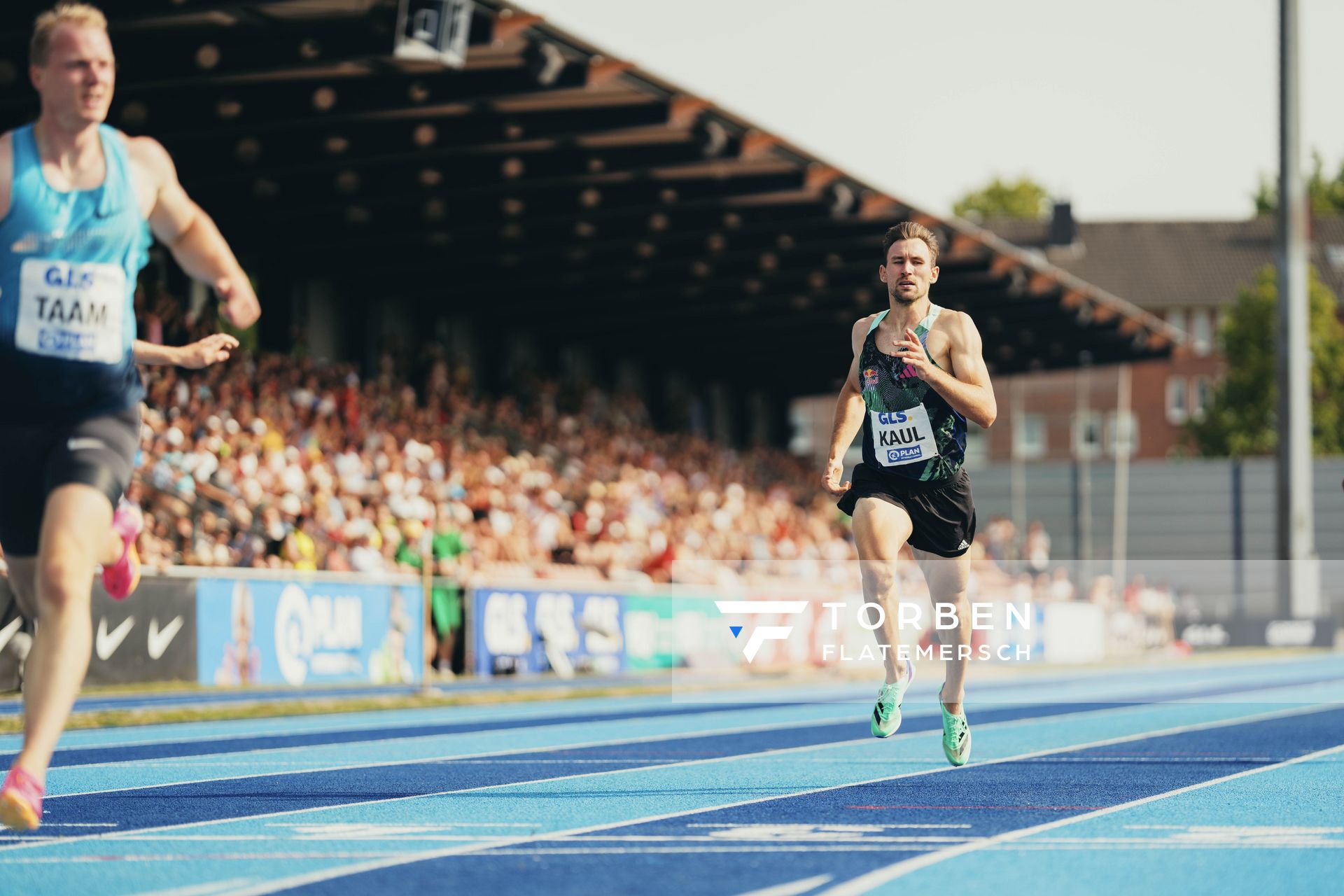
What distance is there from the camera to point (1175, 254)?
325 feet

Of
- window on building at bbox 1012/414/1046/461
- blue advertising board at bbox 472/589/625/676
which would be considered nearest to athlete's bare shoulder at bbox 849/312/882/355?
blue advertising board at bbox 472/589/625/676

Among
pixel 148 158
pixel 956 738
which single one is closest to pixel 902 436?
pixel 956 738

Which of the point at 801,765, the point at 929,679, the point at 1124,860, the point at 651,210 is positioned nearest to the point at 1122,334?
the point at 651,210

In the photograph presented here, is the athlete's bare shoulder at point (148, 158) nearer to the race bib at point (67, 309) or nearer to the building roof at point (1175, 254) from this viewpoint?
the race bib at point (67, 309)

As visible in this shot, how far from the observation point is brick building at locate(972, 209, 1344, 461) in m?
91.4

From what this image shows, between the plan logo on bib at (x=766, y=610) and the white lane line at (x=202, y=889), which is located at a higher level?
the plan logo on bib at (x=766, y=610)

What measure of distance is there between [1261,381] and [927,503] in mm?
76613

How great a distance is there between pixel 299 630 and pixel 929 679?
8.45 meters

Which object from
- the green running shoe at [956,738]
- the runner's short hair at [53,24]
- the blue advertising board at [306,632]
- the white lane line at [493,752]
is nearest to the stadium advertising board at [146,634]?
the blue advertising board at [306,632]

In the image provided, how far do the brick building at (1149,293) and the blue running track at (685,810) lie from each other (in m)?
75.5

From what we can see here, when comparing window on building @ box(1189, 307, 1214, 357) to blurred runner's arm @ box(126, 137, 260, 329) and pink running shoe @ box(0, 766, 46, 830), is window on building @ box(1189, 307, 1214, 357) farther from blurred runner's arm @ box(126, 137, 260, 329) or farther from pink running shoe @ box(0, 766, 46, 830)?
pink running shoe @ box(0, 766, 46, 830)

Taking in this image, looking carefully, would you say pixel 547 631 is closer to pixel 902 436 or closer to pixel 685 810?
pixel 902 436

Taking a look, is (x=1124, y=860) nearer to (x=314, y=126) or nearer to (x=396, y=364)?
(x=314, y=126)

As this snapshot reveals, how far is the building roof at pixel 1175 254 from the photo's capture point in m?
96.6
